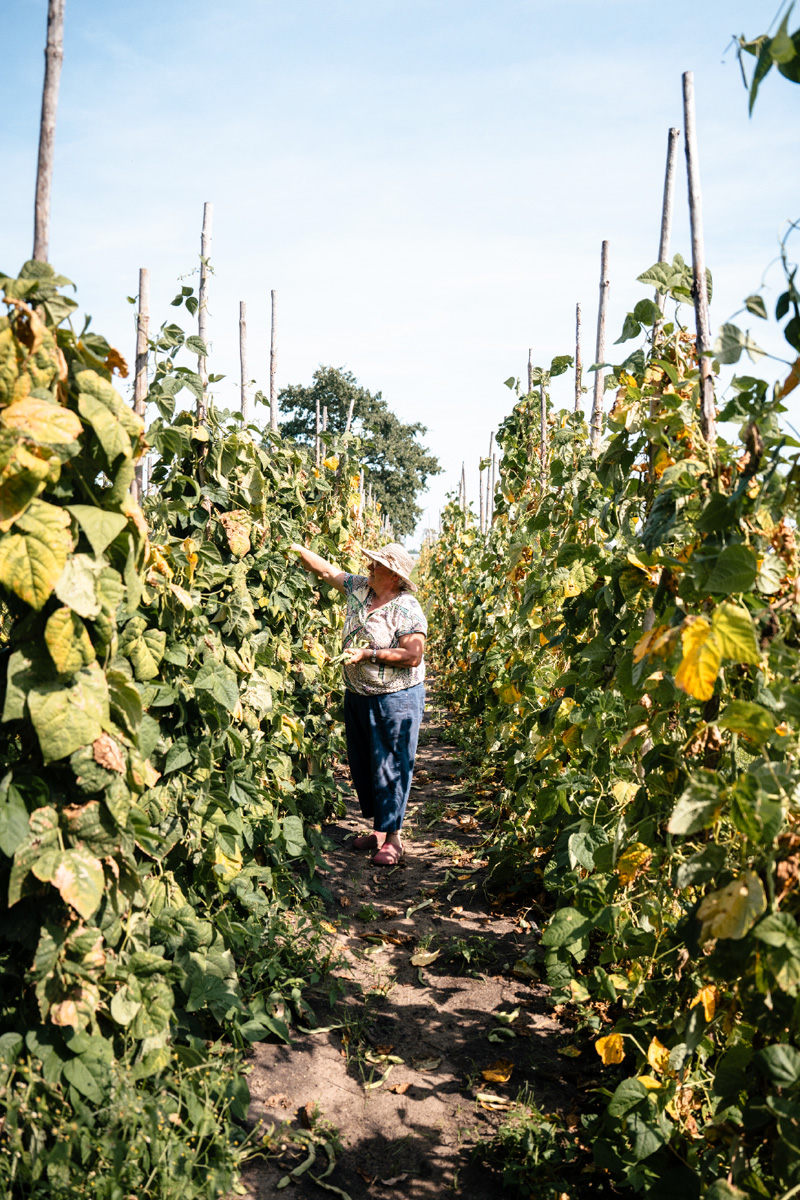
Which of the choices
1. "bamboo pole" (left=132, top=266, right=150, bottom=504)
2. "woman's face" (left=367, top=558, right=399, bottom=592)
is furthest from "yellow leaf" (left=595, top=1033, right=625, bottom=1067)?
"woman's face" (left=367, top=558, right=399, bottom=592)

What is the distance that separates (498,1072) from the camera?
2.64m

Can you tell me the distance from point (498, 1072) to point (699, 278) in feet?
7.95

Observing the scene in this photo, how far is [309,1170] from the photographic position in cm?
220

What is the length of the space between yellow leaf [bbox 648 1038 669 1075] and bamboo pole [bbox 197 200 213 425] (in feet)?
7.30

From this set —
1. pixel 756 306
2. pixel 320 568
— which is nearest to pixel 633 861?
pixel 756 306

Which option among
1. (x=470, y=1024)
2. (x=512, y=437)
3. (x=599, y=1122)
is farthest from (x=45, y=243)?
(x=512, y=437)

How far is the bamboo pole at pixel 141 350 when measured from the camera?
98.0 inches

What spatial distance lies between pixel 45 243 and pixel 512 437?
3.72 meters

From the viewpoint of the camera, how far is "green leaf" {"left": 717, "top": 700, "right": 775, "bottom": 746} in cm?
151

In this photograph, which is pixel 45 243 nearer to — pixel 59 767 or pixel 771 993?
pixel 59 767

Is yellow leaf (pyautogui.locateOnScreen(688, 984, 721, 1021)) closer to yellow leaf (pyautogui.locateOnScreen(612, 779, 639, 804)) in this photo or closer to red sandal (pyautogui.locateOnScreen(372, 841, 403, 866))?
yellow leaf (pyautogui.locateOnScreen(612, 779, 639, 804))

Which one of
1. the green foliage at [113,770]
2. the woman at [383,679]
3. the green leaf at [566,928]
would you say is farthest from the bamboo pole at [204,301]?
the green leaf at [566,928]

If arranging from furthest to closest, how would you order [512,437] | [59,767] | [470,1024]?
[512,437] → [470,1024] → [59,767]

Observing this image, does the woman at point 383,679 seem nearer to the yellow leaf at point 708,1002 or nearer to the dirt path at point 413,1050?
the dirt path at point 413,1050
